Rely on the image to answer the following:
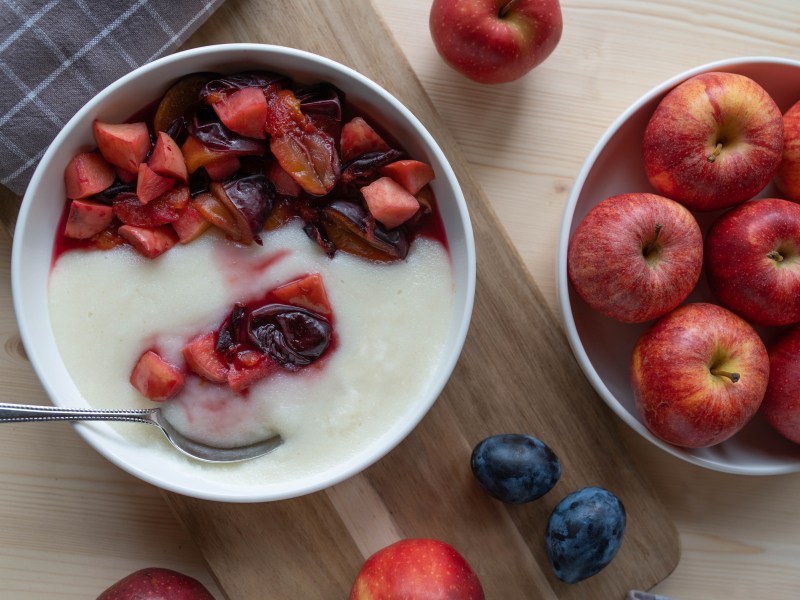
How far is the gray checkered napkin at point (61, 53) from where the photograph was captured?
48.0 inches

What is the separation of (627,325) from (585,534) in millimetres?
399

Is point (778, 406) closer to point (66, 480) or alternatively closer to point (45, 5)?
point (66, 480)

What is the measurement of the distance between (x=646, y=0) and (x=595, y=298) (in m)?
0.62

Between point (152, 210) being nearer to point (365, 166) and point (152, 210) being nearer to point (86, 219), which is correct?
point (86, 219)

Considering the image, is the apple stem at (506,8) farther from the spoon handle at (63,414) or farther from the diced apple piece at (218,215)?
Answer: the spoon handle at (63,414)

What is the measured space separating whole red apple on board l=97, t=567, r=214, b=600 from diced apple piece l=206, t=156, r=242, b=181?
74 centimetres

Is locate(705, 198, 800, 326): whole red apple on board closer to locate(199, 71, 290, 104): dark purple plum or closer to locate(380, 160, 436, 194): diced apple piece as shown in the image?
locate(380, 160, 436, 194): diced apple piece

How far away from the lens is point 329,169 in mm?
1249

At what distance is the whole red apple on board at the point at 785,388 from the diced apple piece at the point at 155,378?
3.52 feet

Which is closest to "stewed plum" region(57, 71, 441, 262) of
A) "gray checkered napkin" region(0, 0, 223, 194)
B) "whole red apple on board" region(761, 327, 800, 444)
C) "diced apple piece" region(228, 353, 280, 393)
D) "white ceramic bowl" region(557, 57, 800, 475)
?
"gray checkered napkin" region(0, 0, 223, 194)

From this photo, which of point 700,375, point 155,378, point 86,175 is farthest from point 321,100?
point 700,375

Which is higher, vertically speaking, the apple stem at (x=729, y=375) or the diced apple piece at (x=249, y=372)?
the diced apple piece at (x=249, y=372)

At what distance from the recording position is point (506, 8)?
1.29m

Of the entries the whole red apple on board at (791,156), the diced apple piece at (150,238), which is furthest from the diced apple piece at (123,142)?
the whole red apple on board at (791,156)
